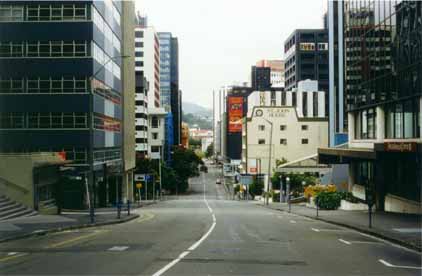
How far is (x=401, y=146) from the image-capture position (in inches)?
1246

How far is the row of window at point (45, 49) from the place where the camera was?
2029 inches

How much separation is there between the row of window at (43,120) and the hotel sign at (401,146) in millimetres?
27170

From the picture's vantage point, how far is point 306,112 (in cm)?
14775

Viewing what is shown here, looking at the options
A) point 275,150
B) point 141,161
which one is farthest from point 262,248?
point 275,150

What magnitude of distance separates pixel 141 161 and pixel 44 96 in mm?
54295

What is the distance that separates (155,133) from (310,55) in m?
47.3

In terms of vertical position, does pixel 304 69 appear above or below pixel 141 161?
above

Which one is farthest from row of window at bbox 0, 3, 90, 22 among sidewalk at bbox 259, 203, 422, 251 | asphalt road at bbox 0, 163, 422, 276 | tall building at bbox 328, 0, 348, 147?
→ tall building at bbox 328, 0, 348, 147

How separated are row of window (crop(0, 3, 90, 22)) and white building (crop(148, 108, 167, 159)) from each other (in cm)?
8333

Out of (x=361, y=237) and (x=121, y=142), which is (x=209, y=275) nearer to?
(x=361, y=237)

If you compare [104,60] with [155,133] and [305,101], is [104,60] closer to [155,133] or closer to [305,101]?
[155,133]

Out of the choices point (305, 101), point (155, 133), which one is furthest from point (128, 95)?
point (305, 101)

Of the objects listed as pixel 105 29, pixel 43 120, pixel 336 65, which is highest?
pixel 336 65

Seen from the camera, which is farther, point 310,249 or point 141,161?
point 141,161
